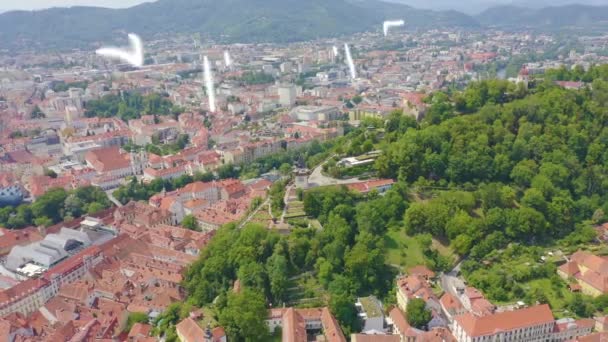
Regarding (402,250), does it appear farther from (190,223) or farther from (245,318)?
(190,223)

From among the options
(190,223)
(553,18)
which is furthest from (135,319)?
(553,18)

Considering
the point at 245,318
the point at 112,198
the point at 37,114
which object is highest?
the point at 37,114

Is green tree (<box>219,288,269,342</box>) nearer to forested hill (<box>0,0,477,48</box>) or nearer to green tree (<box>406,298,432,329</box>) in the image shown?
green tree (<box>406,298,432,329</box>)

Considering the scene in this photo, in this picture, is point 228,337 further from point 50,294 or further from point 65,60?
point 65,60

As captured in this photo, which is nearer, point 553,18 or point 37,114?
point 37,114

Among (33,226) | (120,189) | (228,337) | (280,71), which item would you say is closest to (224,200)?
(120,189)

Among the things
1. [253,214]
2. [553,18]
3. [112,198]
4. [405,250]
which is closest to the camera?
[405,250]

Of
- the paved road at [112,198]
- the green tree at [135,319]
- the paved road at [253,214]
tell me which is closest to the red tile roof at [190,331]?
the green tree at [135,319]
